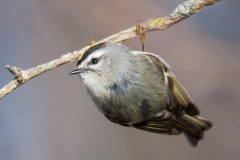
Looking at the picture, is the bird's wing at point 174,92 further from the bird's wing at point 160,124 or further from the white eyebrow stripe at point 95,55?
the white eyebrow stripe at point 95,55

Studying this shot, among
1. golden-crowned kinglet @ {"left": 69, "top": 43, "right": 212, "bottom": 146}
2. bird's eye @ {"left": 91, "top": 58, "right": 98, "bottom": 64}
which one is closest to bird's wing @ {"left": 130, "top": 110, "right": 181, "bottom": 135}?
golden-crowned kinglet @ {"left": 69, "top": 43, "right": 212, "bottom": 146}

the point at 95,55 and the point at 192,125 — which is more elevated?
the point at 95,55

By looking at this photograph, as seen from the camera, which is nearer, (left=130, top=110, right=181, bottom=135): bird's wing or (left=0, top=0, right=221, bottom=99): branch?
(left=0, top=0, right=221, bottom=99): branch

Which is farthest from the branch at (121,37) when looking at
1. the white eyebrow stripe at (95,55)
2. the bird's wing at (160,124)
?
the bird's wing at (160,124)

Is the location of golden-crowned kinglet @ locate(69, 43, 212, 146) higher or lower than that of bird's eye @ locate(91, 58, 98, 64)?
lower

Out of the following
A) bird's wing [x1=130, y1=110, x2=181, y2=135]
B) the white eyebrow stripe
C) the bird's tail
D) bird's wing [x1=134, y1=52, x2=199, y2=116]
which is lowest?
the bird's tail

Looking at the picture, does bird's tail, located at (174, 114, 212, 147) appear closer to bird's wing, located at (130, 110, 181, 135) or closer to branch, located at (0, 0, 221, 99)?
bird's wing, located at (130, 110, 181, 135)

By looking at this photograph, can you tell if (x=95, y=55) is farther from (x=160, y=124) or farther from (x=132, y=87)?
(x=160, y=124)

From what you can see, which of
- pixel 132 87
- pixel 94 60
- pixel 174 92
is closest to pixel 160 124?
pixel 174 92
